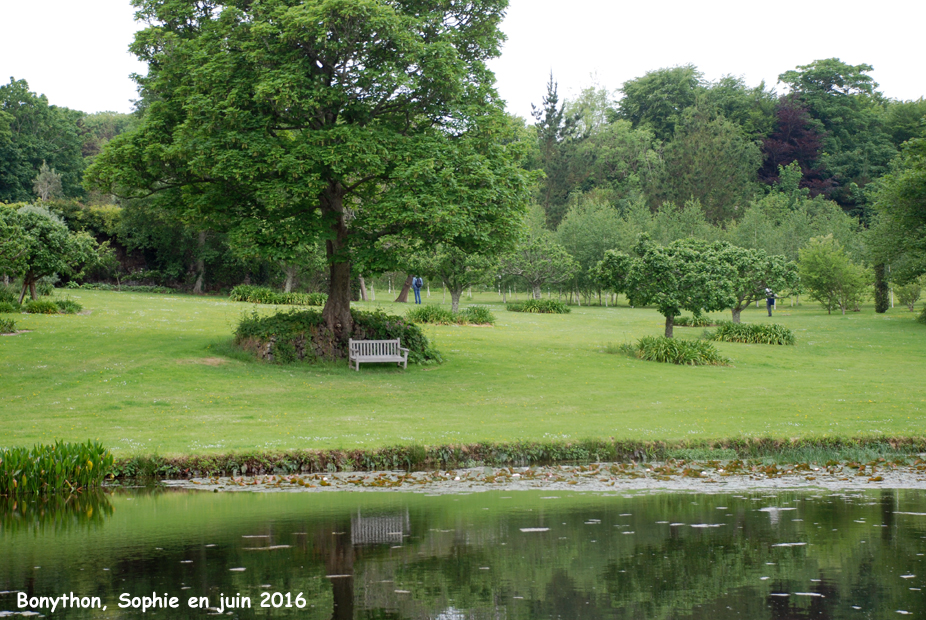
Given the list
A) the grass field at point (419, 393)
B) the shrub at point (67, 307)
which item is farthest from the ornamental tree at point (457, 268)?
the shrub at point (67, 307)

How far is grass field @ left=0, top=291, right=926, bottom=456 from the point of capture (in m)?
16.9

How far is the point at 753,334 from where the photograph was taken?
38.4 metres

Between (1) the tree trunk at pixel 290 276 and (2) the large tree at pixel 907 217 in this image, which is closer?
(2) the large tree at pixel 907 217

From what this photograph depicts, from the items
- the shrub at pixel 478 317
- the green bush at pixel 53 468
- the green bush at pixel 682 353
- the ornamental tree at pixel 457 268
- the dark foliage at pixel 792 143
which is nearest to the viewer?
the green bush at pixel 53 468

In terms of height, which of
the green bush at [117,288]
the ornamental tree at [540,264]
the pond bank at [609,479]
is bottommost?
the pond bank at [609,479]

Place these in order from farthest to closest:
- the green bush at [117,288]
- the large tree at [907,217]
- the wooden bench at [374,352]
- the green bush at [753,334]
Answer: the green bush at [117,288] < the large tree at [907,217] < the green bush at [753,334] < the wooden bench at [374,352]

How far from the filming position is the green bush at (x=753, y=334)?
124ft

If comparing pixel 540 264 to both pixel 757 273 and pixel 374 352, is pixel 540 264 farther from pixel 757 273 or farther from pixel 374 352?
pixel 374 352

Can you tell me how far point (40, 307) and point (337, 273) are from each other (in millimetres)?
16768

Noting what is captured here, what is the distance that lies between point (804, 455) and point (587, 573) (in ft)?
30.6

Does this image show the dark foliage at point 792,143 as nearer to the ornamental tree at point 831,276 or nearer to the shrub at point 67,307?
the ornamental tree at point 831,276

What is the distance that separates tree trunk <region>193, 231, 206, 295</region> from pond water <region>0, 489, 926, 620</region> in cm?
4972

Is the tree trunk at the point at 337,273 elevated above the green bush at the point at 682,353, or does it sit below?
above

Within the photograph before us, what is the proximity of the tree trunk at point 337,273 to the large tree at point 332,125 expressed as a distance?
0.05 m
